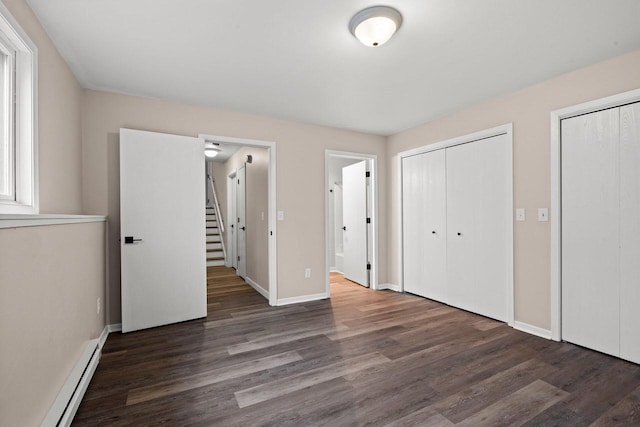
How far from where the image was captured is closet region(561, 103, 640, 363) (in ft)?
7.41

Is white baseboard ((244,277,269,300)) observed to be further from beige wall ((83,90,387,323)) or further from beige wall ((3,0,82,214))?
beige wall ((3,0,82,214))

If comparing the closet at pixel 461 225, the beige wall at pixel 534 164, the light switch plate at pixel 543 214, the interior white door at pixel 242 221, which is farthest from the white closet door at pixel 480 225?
the interior white door at pixel 242 221

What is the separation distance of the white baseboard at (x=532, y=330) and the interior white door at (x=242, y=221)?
3.90 m

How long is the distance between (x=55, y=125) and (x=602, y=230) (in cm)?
422

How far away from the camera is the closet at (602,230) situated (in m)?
2.26

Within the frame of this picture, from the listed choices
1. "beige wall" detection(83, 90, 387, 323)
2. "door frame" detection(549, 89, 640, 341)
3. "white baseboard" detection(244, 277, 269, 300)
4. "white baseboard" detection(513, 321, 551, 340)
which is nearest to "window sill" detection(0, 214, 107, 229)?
"beige wall" detection(83, 90, 387, 323)

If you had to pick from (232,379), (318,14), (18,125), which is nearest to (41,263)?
(18,125)

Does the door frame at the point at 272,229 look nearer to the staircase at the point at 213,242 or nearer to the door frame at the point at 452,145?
the door frame at the point at 452,145

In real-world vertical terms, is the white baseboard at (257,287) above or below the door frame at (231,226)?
below

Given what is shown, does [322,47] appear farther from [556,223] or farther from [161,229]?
[556,223]

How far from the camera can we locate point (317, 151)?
13.3 ft

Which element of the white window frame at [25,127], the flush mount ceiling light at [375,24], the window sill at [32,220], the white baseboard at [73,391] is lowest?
the white baseboard at [73,391]

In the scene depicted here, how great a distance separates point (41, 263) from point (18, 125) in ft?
3.15

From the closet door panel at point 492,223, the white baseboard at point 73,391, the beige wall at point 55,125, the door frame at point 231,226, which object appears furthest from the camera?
the door frame at point 231,226
